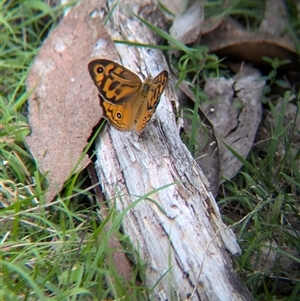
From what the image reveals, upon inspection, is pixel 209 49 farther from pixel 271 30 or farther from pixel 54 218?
pixel 54 218

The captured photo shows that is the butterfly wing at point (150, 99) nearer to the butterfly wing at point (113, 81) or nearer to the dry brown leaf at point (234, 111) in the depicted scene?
the butterfly wing at point (113, 81)

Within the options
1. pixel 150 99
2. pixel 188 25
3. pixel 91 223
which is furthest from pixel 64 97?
pixel 188 25

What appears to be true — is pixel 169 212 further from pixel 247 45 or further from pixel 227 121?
pixel 247 45

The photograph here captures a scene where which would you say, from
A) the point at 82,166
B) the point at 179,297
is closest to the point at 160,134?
the point at 82,166

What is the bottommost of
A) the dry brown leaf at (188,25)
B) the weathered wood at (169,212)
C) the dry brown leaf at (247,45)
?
the weathered wood at (169,212)

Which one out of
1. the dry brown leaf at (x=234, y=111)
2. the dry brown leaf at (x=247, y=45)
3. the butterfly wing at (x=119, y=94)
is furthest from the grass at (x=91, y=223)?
the butterfly wing at (x=119, y=94)
